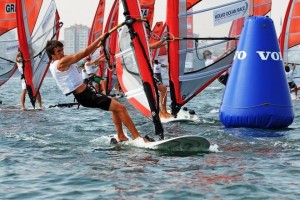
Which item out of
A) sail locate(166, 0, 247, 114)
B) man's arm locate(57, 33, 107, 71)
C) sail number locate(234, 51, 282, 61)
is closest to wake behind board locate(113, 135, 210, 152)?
man's arm locate(57, 33, 107, 71)

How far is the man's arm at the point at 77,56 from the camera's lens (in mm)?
8906

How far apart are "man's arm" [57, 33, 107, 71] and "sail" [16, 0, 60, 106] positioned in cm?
1000

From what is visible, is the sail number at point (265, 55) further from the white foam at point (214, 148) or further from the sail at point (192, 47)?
the white foam at point (214, 148)

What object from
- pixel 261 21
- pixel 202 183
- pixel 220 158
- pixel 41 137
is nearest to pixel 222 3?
pixel 261 21

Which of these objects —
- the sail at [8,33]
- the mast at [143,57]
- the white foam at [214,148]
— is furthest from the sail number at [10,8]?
the white foam at [214,148]

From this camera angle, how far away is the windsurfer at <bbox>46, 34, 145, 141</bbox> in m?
9.14

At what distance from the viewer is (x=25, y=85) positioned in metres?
19.1

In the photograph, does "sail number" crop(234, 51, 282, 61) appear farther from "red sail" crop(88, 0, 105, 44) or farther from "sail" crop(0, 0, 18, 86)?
"red sail" crop(88, 0, 105, 44)

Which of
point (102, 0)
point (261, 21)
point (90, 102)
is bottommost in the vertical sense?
point (90, 102)

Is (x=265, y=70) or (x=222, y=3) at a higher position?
(x=222, y=3)

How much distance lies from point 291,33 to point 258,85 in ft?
44.3

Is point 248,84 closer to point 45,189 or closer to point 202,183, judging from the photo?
point 202,183

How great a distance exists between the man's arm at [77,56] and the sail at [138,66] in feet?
3.67

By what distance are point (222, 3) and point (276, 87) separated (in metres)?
3.31
